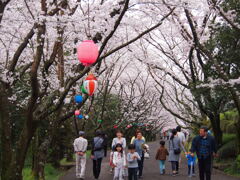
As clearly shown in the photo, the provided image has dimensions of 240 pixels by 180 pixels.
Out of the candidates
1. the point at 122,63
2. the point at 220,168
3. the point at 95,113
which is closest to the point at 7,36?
the point at 220,168

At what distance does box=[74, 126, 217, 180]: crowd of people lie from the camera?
8.38 m

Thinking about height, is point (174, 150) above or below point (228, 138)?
below

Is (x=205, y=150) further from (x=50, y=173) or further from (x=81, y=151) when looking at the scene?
(x=50, y=173)

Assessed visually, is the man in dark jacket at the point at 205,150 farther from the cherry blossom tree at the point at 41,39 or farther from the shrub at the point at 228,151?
the shrub at the point at 228,151

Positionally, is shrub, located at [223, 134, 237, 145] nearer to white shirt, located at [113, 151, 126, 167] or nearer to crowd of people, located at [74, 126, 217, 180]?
crowd of people, located at [74, 126, 217, 180]

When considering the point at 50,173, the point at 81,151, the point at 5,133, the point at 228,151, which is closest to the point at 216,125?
the point at 228,151

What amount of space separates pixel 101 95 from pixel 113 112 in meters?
2.28

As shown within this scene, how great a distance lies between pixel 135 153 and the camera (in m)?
9.03

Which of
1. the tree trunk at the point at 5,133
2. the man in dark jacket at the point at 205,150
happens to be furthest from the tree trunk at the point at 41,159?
the man in dark jacket at the point at 205,150

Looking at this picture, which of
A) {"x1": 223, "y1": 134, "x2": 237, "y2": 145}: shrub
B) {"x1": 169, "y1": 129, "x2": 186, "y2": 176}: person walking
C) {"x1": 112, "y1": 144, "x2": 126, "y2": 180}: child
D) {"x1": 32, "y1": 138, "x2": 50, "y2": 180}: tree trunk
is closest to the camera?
{"x1": 112, "y1": 144, "x2": 126, "y2": 180}: child

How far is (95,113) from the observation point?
27109mm

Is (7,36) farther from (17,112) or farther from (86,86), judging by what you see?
(17,112)

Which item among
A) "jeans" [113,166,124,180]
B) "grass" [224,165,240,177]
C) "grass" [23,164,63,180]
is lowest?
"grass" [23,164,63,180]

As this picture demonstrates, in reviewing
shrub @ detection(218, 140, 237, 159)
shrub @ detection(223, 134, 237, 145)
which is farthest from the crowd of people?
shrub @ detection(223, 134, 237, 145)
